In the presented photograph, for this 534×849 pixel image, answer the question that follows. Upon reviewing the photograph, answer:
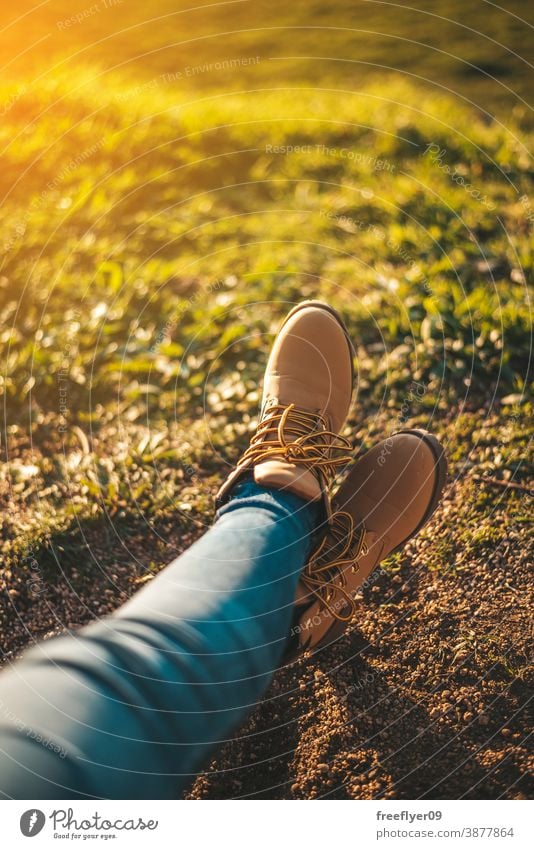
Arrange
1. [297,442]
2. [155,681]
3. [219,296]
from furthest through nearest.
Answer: [219,296] → [297,442] → [155,681]

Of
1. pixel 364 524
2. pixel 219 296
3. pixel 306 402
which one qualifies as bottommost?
pixel 364 524

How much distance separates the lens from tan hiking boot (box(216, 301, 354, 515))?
1719mm

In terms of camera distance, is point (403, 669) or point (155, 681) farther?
point (403, 669)

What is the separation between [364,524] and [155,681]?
86 centimetres

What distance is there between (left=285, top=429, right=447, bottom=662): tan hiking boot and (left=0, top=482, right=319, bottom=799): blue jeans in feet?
0.63

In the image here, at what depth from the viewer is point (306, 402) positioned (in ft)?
6.56

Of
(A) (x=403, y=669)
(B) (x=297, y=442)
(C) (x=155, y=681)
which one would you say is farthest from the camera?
(B) (x=297, y=442)

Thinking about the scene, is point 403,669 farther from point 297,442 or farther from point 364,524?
point 297,442

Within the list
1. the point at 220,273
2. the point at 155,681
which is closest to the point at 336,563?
the point at 155,681

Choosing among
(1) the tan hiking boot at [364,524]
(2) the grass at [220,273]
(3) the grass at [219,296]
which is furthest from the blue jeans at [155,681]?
(2) the grass at [220,273]

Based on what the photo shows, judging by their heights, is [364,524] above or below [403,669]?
above

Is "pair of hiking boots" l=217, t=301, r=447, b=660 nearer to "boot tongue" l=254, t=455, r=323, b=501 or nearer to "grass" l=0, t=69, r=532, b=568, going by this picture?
"boot tongue" l=254, t=455, r=323, b=501

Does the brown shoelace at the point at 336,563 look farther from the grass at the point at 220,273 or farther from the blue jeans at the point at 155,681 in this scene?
the grass at the point at 220,273

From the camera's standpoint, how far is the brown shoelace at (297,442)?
5.69 ft
